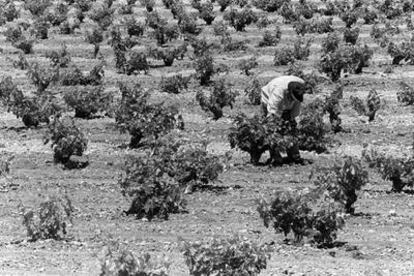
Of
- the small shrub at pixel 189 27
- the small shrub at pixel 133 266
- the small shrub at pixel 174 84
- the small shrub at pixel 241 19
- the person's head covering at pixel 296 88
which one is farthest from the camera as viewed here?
the small shrub at pixel 241 19

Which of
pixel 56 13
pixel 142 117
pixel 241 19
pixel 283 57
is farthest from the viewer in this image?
pixel 56 13

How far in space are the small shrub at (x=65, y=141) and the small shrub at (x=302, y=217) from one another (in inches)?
255

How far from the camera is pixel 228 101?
22.3 m

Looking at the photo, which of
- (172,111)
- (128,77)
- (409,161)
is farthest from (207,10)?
(409,161)

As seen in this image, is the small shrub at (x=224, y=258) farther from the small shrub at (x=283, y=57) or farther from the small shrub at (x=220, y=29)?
the small shrub at (x=220, y=29)

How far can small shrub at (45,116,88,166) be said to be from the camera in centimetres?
1786

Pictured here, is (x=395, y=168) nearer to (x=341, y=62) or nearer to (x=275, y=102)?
(x=275, y=102)

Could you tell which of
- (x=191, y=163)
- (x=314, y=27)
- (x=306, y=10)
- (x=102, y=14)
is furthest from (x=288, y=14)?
(x=191, y=163)

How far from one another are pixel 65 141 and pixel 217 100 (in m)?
5.39

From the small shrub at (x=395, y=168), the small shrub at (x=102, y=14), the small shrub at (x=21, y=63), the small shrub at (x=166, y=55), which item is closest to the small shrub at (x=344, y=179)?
the small shrub at (x=395, y=168)

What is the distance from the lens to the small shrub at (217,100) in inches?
865

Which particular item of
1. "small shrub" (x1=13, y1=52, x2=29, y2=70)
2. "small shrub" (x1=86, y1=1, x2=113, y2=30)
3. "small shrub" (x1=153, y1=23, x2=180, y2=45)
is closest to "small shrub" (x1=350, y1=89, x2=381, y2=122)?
"small shrub" (x1=13, y1=52, x2=29, y2=70)

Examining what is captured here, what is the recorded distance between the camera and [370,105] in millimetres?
21828

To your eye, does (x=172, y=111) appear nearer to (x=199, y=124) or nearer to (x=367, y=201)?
(x=199, y=124)
